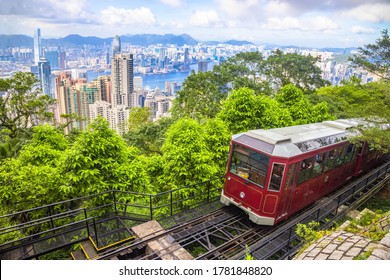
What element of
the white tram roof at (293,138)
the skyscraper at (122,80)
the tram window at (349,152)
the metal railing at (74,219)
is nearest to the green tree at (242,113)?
the white tram roof at (293,138)

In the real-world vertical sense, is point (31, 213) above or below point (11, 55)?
below

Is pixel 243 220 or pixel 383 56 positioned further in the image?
pixel 383 56

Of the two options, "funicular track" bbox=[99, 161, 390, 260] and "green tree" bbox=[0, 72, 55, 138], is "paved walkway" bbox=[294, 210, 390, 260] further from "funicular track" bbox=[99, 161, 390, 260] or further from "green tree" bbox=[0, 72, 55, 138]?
"green tree" bbox=[0, 72, 55, 138]

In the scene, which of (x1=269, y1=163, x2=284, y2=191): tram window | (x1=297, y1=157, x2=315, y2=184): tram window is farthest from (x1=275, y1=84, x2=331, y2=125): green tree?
(x1=269, y1=163, x2=284, y2=191): tram window

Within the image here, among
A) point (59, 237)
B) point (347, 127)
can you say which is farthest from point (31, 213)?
point (347, 127)

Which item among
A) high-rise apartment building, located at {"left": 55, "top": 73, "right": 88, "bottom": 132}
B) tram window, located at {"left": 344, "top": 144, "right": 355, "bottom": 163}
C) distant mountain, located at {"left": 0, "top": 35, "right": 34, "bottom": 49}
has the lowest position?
high-rise apartment building, located at {"left": 55, "top": 73, "right": 88, "bottom": 132}

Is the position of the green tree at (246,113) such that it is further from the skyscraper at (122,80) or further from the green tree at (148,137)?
the skyscraper at (122,80)

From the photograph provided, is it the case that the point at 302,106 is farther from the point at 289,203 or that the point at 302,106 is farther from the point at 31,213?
the point at 31,213
